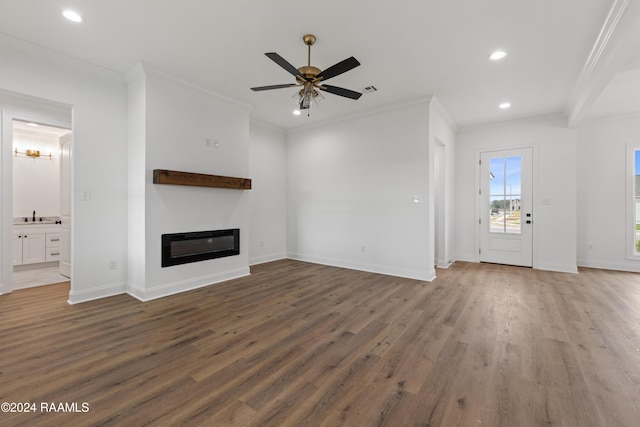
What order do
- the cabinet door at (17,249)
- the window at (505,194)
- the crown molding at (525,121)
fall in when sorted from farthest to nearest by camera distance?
1. the window at (505,194)
2. the crown molding at (525,121)
3. the cabinet door at (17,249)

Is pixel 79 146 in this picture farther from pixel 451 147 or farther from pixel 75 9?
pixel 451 147

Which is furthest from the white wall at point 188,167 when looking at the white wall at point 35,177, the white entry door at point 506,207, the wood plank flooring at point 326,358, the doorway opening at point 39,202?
the white entry door at point 506,207

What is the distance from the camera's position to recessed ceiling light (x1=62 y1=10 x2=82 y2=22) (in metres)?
2.62

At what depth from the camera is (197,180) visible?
4004mm

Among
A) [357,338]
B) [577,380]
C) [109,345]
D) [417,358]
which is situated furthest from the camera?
[357,338]

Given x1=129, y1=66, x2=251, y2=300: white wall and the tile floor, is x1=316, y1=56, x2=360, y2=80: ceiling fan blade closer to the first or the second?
x1=129, y1=66, x2=251, y2=300: white wall

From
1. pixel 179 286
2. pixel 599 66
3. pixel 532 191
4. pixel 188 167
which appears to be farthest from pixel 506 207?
pixel 179 286

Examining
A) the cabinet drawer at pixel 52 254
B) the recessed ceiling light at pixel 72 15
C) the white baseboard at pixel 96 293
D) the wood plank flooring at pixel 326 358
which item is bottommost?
the wood plank flooring at pixel 326 358

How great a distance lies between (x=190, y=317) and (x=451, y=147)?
5748 millimetres

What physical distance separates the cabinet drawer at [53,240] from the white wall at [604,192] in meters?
10.3

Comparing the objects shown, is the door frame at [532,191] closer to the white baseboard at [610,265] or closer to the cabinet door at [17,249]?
the white baseboard at [610,265]

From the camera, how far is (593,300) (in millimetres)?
3648

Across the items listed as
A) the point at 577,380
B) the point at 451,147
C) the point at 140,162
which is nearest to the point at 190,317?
the point at 140,162

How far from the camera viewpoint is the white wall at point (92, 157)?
328cm
